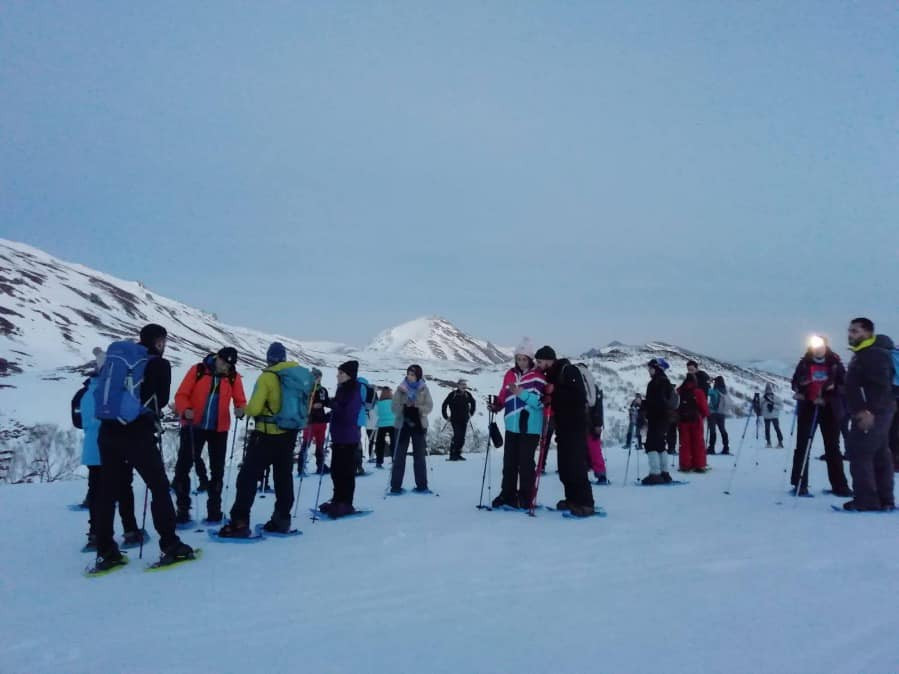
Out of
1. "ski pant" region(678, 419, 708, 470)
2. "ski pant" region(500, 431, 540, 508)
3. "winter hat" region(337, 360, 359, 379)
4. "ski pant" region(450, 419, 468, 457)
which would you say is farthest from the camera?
"ski pant" region(450, 419, 468, 457)

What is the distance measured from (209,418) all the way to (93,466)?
1405mm

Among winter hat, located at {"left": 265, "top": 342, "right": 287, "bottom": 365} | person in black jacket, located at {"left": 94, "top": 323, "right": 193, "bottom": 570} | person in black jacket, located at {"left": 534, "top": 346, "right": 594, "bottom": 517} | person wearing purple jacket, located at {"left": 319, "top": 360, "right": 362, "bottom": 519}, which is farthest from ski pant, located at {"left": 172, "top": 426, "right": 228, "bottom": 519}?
person in black jacket, located at {"left": 534, "top": 346, "right": 594, "bottom": 517}

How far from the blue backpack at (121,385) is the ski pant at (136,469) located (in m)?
0.17

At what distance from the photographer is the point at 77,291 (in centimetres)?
11888

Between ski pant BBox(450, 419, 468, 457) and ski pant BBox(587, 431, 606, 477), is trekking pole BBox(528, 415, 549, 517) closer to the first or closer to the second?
ski pant BBox(587, 431, 606, 477)

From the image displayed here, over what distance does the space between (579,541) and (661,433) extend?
506cm

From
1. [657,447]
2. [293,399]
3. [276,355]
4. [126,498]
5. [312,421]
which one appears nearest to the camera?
[126,498]

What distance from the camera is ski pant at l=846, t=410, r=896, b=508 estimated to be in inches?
296

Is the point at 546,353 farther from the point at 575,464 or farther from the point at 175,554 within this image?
the point at 175,554

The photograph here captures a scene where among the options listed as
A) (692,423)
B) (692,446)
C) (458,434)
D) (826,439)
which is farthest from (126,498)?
(458,434)

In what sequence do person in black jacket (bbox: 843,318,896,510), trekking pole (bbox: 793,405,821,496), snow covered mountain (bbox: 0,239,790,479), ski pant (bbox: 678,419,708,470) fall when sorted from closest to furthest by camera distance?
1. person in black jacket (bbox: 843,318,896,510)
2. trekking pole (bbox: 793,405,821,496)
3. ski pant (bbox: 678,419,708,470)
4. snow covered mountain (bbox: 0,239,790,479)

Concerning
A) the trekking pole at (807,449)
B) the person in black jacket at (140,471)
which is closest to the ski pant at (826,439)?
the trekking pole at (807,449)

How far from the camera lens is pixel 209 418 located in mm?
7977

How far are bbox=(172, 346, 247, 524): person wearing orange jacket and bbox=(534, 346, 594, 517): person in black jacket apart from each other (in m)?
3.91
